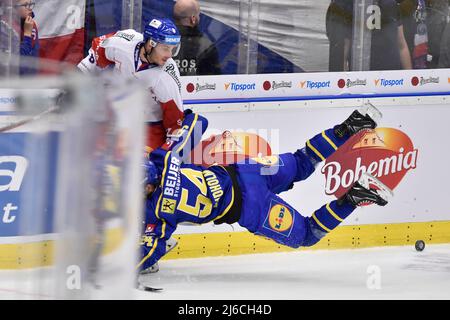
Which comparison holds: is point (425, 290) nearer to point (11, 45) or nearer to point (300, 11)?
point (300, 11)

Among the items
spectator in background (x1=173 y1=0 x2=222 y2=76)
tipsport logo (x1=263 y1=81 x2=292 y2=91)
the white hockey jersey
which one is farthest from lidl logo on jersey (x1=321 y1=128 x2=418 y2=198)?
the white hockey jersey

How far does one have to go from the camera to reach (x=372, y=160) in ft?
20.1

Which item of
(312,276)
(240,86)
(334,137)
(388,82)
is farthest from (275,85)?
(312,276)

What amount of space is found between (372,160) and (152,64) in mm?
1443

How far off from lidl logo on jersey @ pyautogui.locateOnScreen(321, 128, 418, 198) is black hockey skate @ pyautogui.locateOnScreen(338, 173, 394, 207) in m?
0.11

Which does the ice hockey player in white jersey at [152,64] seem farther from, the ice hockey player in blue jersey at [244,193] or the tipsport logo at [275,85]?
the tipsport logo at [275,85]

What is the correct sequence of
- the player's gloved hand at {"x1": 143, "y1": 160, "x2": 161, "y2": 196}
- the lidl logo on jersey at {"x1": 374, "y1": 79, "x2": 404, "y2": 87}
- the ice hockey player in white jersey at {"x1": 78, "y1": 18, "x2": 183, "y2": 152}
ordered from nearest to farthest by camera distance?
1. the player's gloved hand at {"x1": 143, "y1": 160, "x2": 161, "y2": 196}
2. the ice hockey player in white jersey at {"x1": 78, "y1": 18, "x2": 183, "y2": 152}
3. the lidl logo on jersey at {"x1": 374, "y1": 79, "x2": 404, "y2": 87}

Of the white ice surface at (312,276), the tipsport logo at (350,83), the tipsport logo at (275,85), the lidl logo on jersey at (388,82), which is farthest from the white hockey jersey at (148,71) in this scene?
the lidl logo on jersey at (388,82)

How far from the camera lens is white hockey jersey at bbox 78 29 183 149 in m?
5.39

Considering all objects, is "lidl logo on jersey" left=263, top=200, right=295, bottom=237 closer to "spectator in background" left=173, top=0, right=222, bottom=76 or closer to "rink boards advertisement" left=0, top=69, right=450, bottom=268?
"rink boards advertisement" left=0, top=69, right=450, bottom=268

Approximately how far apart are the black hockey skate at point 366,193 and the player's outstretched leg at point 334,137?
23cm

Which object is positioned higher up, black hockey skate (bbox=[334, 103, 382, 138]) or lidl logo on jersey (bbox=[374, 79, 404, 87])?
lidl logo on jersey (bbox=[374, 79, 404, 87])

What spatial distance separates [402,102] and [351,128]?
602 millimetres

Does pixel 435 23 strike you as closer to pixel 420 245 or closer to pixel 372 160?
pixel 372 160
